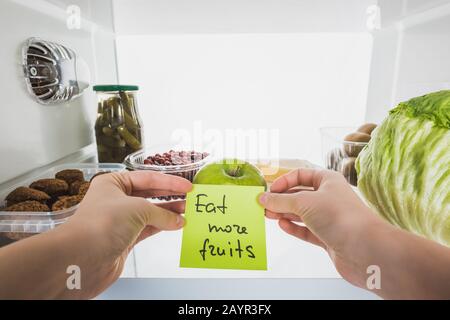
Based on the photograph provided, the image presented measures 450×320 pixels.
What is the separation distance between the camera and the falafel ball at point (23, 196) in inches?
21.0

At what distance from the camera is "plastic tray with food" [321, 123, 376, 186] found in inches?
24.1

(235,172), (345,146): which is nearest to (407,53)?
(345,146)

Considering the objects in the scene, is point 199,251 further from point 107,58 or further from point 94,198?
point 107,58

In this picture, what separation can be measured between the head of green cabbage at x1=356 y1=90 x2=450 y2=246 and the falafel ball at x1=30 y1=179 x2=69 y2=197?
0.60m

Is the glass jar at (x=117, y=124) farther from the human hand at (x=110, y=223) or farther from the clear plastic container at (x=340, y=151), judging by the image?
the clear plastic container at (x=340, y=151)

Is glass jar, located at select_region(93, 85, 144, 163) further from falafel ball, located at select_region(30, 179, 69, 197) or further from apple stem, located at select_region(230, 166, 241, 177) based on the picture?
apple stem, located at select_region(230, 166, 241, 177)

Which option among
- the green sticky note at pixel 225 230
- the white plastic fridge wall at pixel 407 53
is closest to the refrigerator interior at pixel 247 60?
the white plastic fridge wall at pixel 407 53

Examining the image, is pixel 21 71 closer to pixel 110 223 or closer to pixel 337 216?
pixel 110 223

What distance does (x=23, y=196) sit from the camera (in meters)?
0.54

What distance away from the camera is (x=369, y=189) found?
57 centimetres

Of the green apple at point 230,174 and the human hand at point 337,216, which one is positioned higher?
the green apple at point 230,174

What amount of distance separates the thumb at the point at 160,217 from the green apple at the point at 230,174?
72 millimetres
